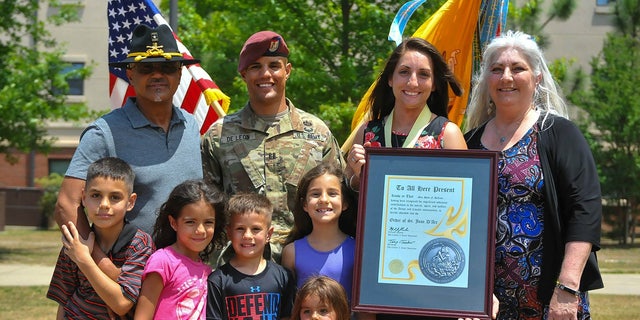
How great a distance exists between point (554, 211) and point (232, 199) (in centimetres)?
157

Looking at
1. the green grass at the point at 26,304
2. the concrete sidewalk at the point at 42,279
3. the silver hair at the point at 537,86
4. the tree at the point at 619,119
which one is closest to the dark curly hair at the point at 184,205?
the silver hair at the point at 537,86

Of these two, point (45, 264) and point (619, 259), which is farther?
point (619, 259)

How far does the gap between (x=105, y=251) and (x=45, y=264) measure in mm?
14202

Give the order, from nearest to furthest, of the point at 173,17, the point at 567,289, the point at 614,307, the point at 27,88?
1. the point at 567,289
2. the point at 614,307
3. the point at 173,17
4. the point at 27,88

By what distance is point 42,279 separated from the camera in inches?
608

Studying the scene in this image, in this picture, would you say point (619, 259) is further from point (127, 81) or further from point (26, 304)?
point (127, 81)

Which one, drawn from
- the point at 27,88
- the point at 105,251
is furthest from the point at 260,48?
the point at 27,88

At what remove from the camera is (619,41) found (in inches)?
991

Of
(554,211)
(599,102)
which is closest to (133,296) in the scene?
(554,211)

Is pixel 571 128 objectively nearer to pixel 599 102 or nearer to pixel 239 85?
pixel 239 85

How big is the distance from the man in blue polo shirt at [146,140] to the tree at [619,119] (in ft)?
68.7

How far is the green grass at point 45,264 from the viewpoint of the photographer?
11.9 meters

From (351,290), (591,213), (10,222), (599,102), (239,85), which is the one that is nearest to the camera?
(591,213)

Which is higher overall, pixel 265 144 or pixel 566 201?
pixel 265 144
